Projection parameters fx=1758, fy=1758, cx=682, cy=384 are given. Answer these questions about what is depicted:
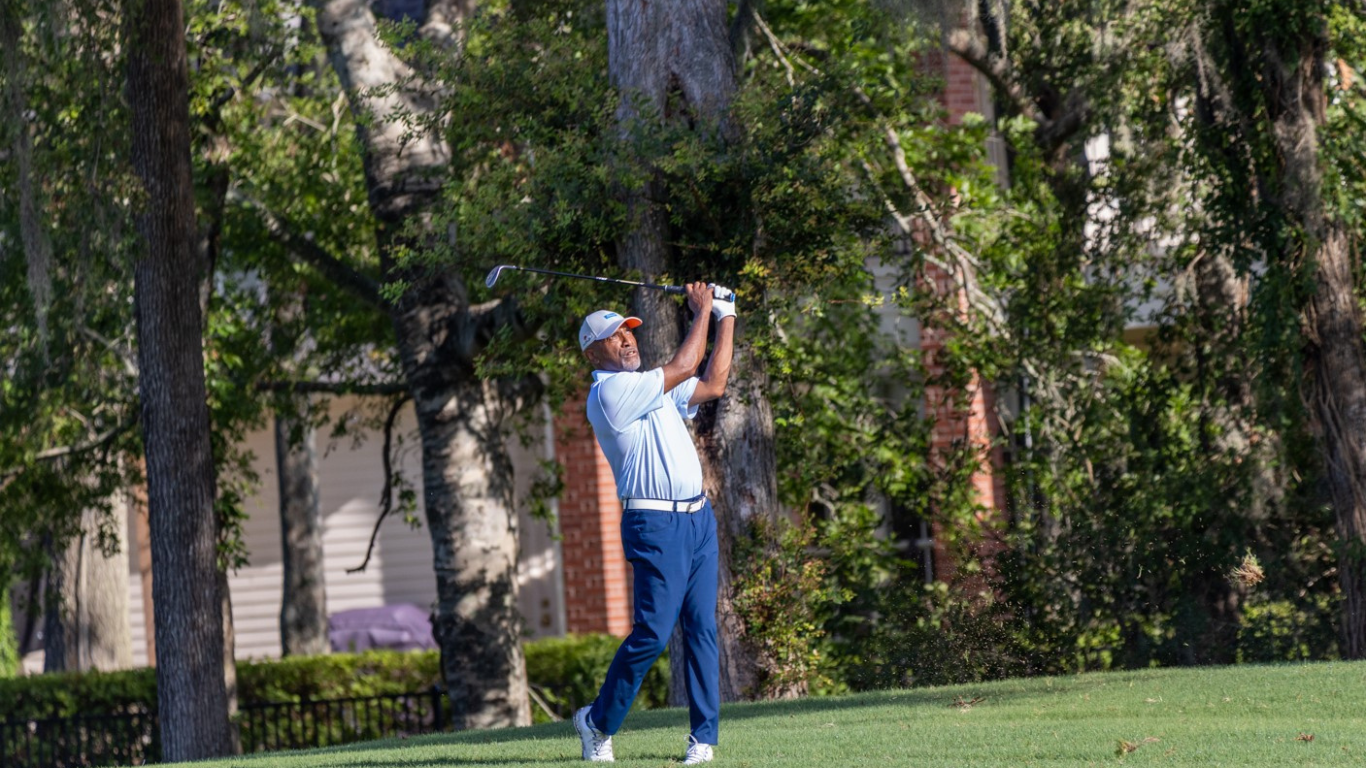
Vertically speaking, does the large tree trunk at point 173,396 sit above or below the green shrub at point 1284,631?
above

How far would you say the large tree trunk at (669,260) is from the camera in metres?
11.1

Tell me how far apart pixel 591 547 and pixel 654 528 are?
591 inches

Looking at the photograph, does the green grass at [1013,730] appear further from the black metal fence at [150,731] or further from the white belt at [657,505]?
the black metal fence at [150,731]

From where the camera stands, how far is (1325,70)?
39.9ft

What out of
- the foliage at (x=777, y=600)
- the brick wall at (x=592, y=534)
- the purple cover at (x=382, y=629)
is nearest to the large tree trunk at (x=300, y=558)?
the purple cover at (x=382, y=629)

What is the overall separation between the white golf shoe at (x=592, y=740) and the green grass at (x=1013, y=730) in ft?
0.42

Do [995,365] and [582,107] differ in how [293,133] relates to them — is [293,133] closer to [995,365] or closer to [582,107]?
[582,107]

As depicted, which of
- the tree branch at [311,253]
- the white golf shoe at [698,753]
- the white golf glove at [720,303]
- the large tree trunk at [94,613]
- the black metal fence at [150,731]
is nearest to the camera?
the white golf shoe at [698,753]

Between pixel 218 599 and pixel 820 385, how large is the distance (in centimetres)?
506

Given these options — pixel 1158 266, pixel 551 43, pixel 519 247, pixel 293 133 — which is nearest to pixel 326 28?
pixel 293 133

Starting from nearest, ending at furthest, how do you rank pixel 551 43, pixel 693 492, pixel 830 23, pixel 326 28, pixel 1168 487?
pixel 693 492 < pixel 551 43 < pixel 1168 487 < pixel 326 28 < pixel 830 23

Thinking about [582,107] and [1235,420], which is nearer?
[582,107]

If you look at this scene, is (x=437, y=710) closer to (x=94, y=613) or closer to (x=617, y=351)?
(x=94, y=613)

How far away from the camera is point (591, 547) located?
2178 centimetres
